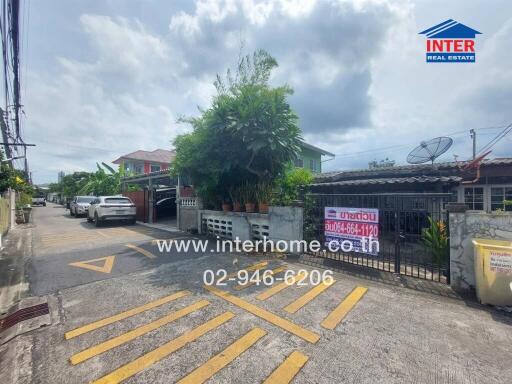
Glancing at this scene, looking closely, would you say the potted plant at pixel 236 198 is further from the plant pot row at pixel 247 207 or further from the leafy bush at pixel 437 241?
the leafy bush at pixel 437 241

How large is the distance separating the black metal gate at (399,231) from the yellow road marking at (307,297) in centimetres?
147

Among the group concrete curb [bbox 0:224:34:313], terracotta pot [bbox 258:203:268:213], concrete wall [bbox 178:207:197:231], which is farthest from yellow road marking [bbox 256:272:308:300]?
concrete wall [bbox 178:207:197:231]

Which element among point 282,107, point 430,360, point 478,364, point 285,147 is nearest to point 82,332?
point 430,360

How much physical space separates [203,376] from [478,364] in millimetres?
2739

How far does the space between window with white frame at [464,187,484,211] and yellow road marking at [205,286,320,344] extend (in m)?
10.8

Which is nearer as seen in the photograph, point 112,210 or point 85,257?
point 85,257

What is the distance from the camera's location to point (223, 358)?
8.09ft

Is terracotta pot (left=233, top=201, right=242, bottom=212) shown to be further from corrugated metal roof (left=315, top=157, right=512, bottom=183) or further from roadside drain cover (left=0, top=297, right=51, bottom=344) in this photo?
roadside drain cover (left=0, top=297, right=51, bottom=344)

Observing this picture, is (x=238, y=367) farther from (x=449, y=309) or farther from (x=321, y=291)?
(x=449, y=309)

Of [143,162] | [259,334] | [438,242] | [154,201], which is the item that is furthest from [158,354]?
[143,162]

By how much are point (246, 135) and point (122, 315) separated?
5.06 meters

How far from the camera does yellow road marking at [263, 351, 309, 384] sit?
2166mm

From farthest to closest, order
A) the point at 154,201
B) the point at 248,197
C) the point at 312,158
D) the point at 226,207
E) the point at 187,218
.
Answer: the point at 312,158 < the point at 154,201 < the point at 187,218 < the point at 226,207 < the point at 248,197

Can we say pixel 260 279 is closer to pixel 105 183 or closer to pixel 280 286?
pixel 280 286
